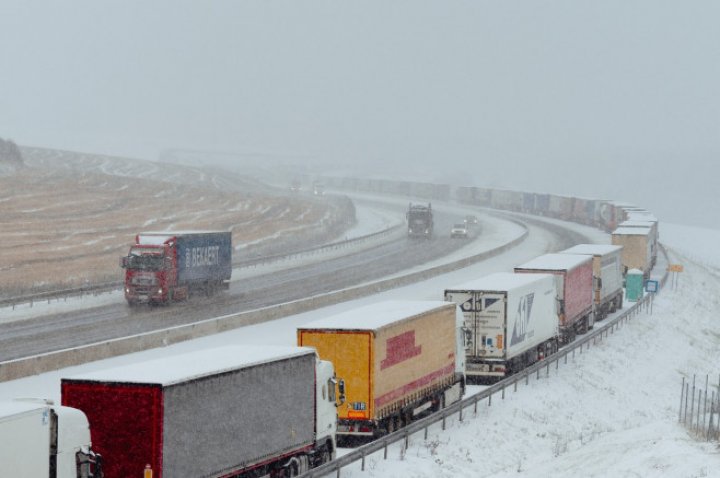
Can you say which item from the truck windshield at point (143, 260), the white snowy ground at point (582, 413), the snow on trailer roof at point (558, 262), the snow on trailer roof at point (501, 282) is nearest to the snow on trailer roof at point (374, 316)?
the white snowy ground at point (582, 413)

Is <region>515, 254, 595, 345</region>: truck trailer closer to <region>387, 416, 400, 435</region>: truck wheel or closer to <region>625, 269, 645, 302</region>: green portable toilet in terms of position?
<region>625, 269, 645, 302</region>: green portable toilet

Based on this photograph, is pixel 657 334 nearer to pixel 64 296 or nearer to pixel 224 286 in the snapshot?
pixel 224 286

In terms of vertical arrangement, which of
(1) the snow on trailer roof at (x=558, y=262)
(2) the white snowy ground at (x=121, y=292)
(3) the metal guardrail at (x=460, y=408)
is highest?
(1) the snow on trailer roof at (x=558, y=262)

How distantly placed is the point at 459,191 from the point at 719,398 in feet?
388

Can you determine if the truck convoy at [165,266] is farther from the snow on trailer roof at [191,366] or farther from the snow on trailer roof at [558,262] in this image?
the snow on trailer roof at [191,366]

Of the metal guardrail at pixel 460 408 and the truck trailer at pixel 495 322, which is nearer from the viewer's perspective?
the metal guardrail at pixel 460 408

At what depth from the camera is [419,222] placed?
314ft

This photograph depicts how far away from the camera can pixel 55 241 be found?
259 feet

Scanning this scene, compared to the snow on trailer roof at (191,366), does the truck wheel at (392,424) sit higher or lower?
lower

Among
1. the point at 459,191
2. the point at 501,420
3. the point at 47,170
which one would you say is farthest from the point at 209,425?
the point at 459,191

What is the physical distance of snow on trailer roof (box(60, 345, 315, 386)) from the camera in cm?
1814

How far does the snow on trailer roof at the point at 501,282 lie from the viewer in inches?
1426

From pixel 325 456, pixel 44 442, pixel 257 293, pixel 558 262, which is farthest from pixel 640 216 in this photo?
pixel 44 442

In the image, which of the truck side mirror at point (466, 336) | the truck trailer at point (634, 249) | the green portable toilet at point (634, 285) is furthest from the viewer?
the truck trailer at point (634, 249)
